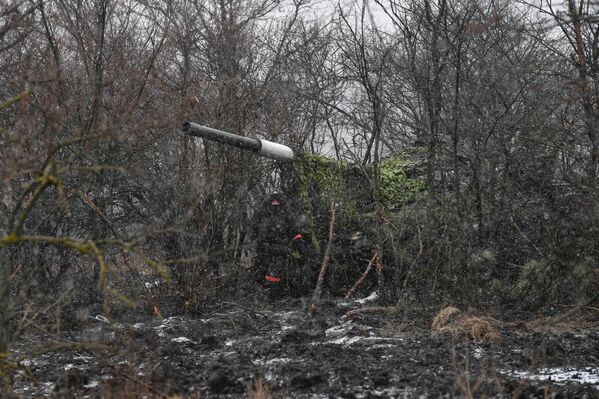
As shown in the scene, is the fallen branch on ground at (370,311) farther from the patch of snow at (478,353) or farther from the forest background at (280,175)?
the patch of snow at (478,353)

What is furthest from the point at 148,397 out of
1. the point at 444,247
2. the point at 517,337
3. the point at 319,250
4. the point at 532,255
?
the point at 319,250

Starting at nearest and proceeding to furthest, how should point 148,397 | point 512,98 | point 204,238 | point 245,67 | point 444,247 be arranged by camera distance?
point 148,397
point 444,247
point 204,238
point 512,98
point 245,67

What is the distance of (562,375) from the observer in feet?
19.1

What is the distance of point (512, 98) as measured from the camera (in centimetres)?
1019

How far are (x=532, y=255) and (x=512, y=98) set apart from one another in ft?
6.88

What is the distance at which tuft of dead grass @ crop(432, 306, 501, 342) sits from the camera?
7.22 meters

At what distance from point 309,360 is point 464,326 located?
1.64 meters

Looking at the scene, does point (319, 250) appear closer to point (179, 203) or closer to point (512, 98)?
point (179, 203)

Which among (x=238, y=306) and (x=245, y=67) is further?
(x=245, y=67)

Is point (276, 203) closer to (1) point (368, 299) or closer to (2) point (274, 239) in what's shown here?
(2) point (274, 239)

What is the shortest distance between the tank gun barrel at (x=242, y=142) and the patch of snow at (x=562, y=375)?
4.40 meters

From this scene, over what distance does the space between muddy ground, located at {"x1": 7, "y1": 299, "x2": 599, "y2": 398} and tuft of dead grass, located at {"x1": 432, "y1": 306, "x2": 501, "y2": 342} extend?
93 millimetres

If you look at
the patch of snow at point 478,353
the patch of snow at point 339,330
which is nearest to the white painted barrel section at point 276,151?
the patch of snow at point 339,330

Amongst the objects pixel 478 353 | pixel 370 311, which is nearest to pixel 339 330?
pixel 370 311
